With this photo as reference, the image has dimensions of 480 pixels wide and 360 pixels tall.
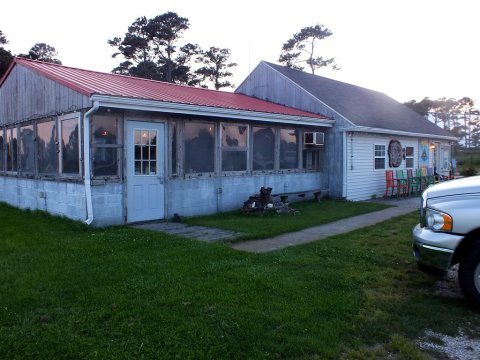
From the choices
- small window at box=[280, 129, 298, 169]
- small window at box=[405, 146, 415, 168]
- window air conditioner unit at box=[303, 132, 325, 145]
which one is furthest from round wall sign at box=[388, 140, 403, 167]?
small window at box=[280, 129, 298, 169]

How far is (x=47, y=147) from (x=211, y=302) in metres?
7.43

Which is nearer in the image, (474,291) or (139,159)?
(474,291)

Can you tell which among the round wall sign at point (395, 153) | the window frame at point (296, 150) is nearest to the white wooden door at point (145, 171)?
the window frame at point (296, 150)

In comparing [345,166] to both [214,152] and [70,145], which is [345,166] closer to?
[214,152]

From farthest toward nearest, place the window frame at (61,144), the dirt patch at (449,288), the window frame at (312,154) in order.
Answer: the window frame at (312,154) → the window frame at (61,144) → the dirt patch at (449,288)

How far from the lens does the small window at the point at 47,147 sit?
9719 mm

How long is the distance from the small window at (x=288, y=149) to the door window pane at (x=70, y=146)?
6.11 metres

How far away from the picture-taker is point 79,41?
22484 mm

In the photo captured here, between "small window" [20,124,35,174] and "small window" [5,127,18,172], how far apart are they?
0.48 m

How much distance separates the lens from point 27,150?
11.1m

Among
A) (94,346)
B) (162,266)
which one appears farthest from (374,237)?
(94,346)

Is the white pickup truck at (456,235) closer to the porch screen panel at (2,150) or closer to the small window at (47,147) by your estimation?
the small window at (47,147)

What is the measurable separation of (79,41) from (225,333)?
2237 cm

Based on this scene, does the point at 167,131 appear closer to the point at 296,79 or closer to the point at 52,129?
the point at 52,129
